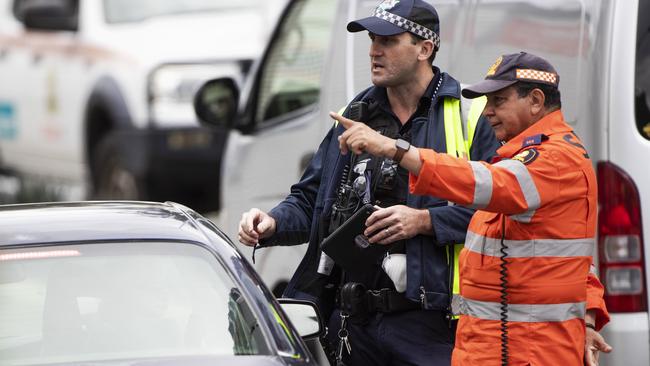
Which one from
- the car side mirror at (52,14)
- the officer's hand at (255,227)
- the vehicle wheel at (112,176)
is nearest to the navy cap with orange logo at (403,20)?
the officer's hand at (255,227)

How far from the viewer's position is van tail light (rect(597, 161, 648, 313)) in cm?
570

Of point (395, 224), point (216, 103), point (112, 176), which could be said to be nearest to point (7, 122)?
point (112, 176)

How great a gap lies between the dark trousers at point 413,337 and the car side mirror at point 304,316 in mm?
299

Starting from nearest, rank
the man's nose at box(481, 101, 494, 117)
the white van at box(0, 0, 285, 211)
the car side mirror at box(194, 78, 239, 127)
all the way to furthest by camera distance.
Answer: the man's nose at box(481, 101, 494, 117)
the car side mirror at box(194, 78, 239, 127)
the white van at box(0, 0, 285, 211)

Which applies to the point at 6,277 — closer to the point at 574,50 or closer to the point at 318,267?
the point at 318,267

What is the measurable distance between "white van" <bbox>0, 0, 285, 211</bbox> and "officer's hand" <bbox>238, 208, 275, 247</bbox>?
6.51m

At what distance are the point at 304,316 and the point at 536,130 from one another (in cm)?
88

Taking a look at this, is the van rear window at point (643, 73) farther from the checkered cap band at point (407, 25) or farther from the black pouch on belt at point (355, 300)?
the black pouch on belt at point (355, 300)

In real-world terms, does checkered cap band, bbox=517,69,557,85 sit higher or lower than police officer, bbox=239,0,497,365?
higher

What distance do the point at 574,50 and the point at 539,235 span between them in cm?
165

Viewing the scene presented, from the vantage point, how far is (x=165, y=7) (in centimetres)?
1244

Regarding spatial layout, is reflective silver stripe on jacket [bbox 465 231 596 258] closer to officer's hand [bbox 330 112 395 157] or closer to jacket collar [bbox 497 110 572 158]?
jacket collar [bbox 497 110 572 158]

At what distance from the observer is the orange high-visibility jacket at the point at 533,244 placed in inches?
167

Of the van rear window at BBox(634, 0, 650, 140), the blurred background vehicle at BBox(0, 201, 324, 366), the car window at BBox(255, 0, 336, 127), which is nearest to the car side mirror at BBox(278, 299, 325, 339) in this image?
the blurred background vehicle at BBox(0, 201, 324, 366)
